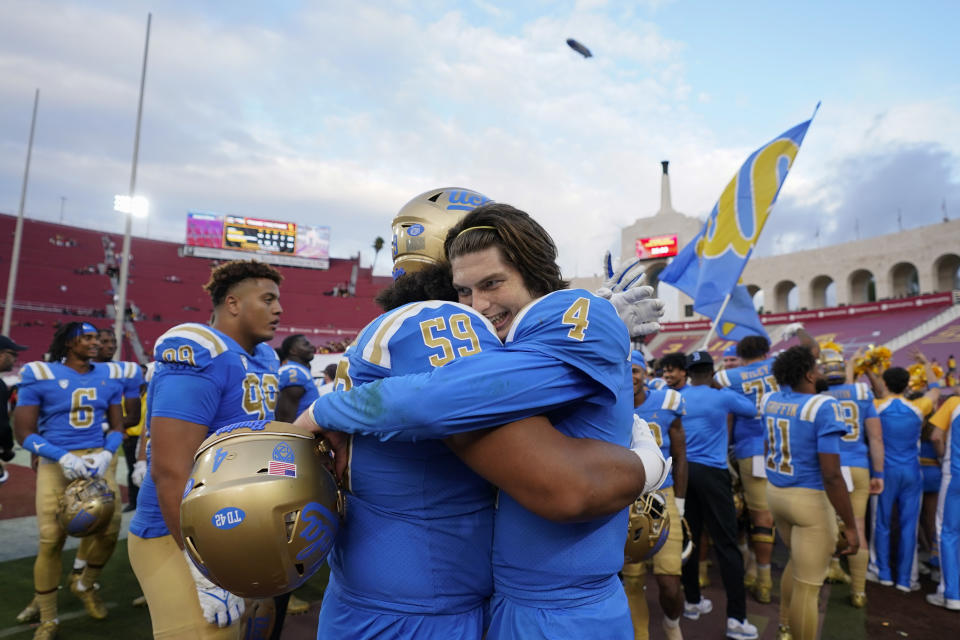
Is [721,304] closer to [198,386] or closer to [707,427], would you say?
[707,427]

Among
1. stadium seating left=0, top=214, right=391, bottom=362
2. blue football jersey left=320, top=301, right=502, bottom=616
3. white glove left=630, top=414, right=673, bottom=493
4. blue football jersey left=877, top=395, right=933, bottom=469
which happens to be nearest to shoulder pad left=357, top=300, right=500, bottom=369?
blue football jersey left=320, top=301, right=502, bottom=616

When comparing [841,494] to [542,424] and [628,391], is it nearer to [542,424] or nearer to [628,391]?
[628,391]

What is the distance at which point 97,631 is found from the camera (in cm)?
395

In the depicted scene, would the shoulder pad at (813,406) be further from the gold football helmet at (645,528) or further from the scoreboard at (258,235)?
the scoreboard at (258,235)

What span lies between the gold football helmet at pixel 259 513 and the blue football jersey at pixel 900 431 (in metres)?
6.07

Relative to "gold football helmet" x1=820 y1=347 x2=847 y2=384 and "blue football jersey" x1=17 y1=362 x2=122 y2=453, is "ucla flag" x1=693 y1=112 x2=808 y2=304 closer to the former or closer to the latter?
"gold football helmet" x1=820 y1=347 x2=847 y2=384

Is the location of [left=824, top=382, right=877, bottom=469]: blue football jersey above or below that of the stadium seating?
below

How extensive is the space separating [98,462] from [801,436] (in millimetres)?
5439

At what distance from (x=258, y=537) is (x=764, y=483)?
5363 millimetres

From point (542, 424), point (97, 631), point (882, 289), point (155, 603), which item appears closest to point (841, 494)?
point (542, 424)

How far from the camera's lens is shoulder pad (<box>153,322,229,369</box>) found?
2365 mm

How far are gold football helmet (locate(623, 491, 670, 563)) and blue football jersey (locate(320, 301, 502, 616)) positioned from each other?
3.88 ft

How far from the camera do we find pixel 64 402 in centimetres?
450

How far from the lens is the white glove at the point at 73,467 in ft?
13.7
